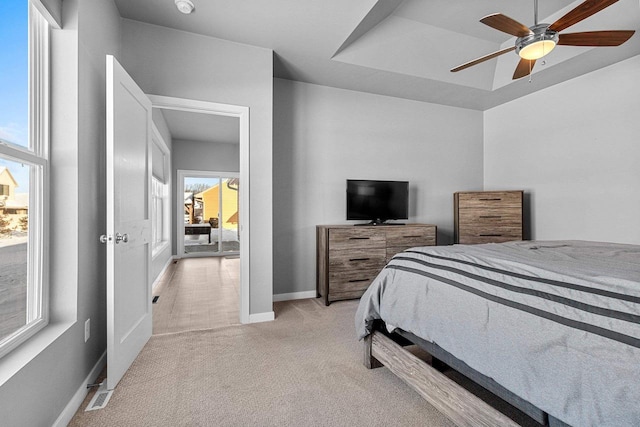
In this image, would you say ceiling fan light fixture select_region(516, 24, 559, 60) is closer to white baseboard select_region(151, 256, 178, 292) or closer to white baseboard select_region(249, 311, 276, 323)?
white baseboard select_region(249, 311, 276, 323)

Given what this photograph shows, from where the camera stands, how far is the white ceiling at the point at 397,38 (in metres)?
2.54

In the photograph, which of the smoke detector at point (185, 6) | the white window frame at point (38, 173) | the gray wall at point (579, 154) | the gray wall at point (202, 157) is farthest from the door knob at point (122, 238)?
the gray wall at point (202, 157)

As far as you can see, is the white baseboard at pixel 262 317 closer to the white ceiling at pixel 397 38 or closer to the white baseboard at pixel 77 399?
the white baseboard at pixel 77 399

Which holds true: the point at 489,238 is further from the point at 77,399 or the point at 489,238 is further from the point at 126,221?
the point at 77,399

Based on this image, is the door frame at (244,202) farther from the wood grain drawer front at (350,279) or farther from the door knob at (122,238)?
the door knob at (122,238)

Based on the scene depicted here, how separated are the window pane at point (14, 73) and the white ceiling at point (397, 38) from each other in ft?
4.22

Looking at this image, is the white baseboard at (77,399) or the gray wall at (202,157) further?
the gray wall at (202,157)

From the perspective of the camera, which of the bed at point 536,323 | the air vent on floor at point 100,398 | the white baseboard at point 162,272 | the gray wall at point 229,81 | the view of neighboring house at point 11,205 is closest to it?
the bed at point 536,323

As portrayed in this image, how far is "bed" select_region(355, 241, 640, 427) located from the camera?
86 cm

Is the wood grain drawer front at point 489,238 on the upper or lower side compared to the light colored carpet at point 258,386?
upper

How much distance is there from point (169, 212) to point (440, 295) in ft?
21.1

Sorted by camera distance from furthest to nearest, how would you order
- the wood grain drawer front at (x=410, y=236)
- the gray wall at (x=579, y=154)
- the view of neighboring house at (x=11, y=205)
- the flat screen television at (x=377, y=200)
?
1. the flat screen television at (x=377, y=200)
2. the wood grain drawer front at (x=410, y=236)
3. the gray wall at (x=579, y=154)
4. the view of neighboring house at (x=11, y=205)

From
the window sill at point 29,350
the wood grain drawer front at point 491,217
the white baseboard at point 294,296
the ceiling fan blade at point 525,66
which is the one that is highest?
the ceiling fan blade at point 525,66

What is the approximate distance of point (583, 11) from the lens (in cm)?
184
